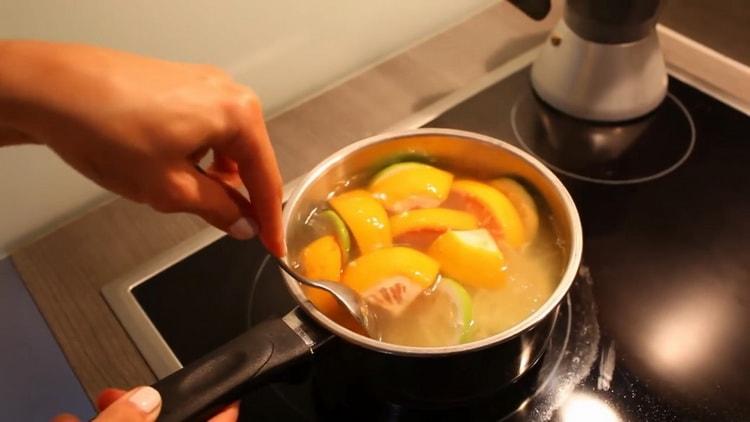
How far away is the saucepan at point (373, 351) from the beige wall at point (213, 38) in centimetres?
24

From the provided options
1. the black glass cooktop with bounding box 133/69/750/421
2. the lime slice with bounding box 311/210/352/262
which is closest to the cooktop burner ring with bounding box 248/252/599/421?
the black glass cooktop with bounding box 133/69/750/421

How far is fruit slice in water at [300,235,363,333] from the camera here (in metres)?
0.53

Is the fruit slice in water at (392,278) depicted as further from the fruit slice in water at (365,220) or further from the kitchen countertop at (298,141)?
the kitchen countertop at (298,141)

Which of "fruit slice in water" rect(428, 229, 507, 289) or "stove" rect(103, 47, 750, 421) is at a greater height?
"fruit slice in water" rect(428, 229, 507, 289)

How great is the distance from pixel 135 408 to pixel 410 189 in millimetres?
289

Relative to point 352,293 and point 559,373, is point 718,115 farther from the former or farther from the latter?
point 352,293

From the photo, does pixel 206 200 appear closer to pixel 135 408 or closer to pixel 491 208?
pixel 135 408

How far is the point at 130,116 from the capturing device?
1.17 ft

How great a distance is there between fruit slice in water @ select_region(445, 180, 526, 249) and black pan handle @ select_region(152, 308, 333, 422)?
19cm

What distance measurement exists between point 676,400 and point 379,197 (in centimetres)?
28

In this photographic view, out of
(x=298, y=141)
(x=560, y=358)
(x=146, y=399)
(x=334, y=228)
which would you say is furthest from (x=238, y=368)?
(x=298, y=141)

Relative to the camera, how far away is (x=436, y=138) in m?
0.63

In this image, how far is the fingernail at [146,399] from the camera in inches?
16.9

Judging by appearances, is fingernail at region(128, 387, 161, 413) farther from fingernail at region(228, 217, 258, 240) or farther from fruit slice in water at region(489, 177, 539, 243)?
fruit slice in water at region(489, 177, 539, 243)
